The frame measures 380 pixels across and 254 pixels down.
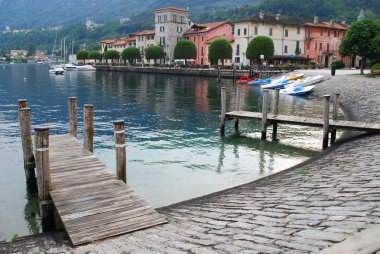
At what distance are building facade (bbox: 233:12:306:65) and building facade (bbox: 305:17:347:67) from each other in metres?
2.06

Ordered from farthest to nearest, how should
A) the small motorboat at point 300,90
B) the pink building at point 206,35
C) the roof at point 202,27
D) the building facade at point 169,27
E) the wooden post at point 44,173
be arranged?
the building facade at point 169,27 → the roof at point 202,27 → the pink building at point 206,35 → the small motorboat at point 300,90 → the wooden post at point 44,173

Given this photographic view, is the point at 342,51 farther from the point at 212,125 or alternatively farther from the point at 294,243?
the point at 294,243

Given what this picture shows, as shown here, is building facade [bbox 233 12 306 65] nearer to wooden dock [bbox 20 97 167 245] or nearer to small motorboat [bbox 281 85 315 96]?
small motorboat [bbox 281 85 315 96]

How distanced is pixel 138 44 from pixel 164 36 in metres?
18.3

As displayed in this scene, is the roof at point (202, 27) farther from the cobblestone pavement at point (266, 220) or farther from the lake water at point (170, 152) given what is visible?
the cobblestone pavement at point (266, 220)

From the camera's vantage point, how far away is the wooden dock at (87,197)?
7570 mm

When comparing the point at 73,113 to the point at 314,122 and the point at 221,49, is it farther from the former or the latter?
the point at 221,49

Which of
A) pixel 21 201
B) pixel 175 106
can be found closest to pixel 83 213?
pixel 21 201

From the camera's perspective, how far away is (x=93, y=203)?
8617 millimetres

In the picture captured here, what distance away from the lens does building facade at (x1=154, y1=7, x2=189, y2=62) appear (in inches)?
4397

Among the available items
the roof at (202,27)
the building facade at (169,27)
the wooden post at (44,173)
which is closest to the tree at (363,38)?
the wooden post at (44,173)

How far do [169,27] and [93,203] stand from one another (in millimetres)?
108216

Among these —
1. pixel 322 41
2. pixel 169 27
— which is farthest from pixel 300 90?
pixel 169 27

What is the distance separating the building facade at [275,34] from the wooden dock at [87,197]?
81.3 meters
